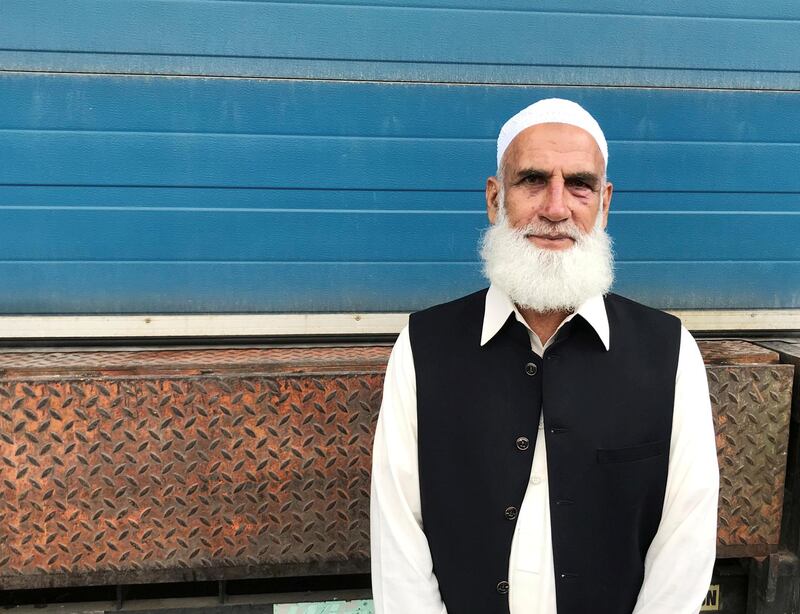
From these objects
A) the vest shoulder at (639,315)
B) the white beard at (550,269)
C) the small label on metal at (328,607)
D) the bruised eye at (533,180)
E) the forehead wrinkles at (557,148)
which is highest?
the forehead wrinkles at (557,148)

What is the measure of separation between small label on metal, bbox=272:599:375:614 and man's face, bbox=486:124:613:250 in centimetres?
166

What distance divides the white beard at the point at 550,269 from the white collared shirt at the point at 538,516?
4cm

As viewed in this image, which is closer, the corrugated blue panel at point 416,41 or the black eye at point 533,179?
the black eye at point 533,179

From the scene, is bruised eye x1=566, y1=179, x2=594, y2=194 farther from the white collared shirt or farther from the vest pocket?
the vest pocket

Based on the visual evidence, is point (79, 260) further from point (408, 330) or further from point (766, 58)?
point (766, 58)

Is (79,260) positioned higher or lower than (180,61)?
lower

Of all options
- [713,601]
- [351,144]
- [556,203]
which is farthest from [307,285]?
[713,601]

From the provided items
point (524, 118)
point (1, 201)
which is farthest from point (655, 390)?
point (1, 201)

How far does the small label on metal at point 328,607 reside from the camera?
2.40 metres

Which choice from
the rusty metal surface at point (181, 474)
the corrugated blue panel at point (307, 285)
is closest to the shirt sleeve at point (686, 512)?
the rusty metal surface at point (181, 474)

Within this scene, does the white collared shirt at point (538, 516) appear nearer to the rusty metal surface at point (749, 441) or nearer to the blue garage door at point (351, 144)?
the rusty metal surface at point (749, 441)

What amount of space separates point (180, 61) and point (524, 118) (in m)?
1.47

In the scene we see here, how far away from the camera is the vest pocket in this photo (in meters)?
1.47

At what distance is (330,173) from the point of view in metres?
2.49
